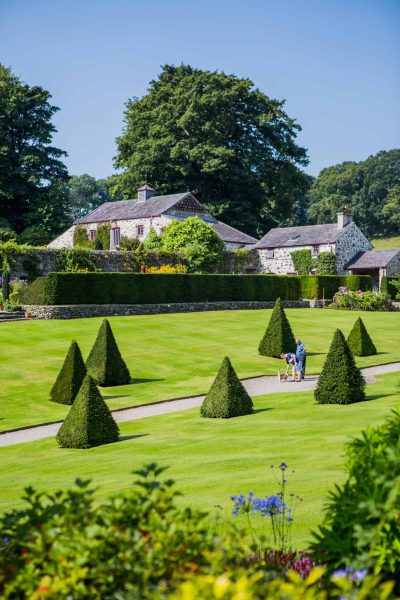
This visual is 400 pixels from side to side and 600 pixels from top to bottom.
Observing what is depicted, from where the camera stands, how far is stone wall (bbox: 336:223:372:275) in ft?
220

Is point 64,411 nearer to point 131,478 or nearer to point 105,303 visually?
point 131,478

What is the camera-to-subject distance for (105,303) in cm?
4278

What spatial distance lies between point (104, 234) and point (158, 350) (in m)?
37.9

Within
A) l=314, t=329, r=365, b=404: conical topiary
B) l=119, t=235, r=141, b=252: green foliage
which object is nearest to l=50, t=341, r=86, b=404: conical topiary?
l=314, t=329, r=365, b=404: conical topiary

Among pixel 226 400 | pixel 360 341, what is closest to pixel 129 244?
pixel 360 341

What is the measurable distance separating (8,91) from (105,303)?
3491cm

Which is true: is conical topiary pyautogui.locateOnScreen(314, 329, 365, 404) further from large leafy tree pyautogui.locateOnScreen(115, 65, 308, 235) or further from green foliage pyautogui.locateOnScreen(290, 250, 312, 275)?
large leafy tree pyautogui.locateOnScreen(115, 65, 308, 235)

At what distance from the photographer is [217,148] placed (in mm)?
75875

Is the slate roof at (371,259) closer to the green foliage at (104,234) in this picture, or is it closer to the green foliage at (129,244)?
the green foliage at (129,244)

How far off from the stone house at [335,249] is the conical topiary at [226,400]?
47.5m

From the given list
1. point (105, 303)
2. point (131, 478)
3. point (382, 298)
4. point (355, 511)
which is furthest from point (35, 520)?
point (382, 298)

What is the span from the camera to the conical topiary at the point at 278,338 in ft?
104

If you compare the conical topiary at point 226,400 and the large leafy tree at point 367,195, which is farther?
the large leafy tree at point 367,195

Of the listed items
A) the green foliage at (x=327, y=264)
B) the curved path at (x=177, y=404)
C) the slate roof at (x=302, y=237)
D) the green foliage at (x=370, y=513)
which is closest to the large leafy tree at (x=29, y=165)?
the slate roof at (x=302, y=237)
